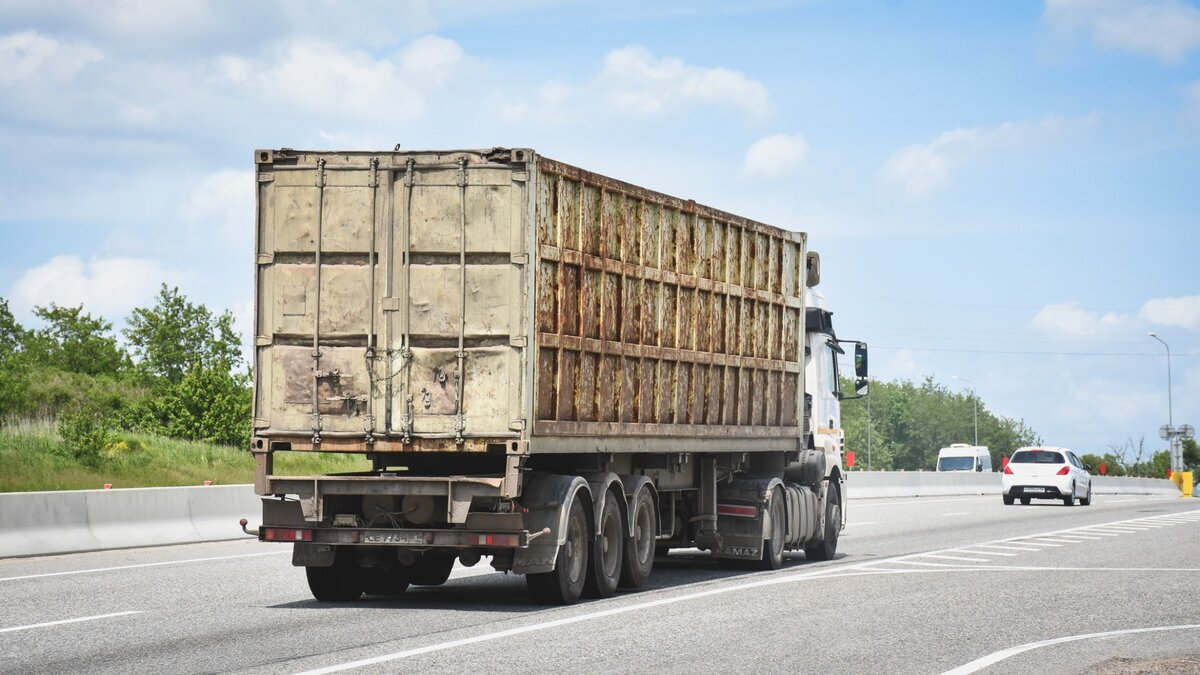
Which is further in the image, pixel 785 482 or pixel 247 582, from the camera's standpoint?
pixel 785 482

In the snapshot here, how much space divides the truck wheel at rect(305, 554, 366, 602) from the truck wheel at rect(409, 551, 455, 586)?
2.00ft

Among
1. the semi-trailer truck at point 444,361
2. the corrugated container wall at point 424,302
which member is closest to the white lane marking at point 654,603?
the semi-trailer truck at point 444,361

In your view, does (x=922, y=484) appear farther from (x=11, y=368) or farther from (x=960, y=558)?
(x=11, y=368)

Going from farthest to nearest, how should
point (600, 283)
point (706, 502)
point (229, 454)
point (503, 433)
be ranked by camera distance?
point (229, 454), point (706, 502), point (600, 283), point (503, 433)

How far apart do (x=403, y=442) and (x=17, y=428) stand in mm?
27519

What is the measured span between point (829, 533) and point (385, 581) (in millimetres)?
7683

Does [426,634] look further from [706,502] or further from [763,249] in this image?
[763,249]

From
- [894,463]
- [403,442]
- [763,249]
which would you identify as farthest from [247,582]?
[894,463]

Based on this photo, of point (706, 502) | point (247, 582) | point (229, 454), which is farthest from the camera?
point (229, 454)

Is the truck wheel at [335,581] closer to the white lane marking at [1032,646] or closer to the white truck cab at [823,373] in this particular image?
the white lane marking at [1032,646]

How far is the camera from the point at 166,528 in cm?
2166

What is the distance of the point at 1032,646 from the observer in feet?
36.2

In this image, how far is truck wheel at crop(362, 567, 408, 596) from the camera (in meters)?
14.8

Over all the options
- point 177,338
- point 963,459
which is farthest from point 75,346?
point 963,459
